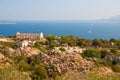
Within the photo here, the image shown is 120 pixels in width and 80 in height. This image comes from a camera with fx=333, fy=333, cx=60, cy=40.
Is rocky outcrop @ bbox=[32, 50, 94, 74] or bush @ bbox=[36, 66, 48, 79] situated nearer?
bush @ bbox=[36, 66, 48, 79]

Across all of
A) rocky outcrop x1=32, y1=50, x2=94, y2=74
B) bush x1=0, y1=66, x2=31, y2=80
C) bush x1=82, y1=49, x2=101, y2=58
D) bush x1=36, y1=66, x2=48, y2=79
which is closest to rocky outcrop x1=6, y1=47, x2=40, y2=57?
rocky outcrop x1=32, y1=50, x2=94, y2=74

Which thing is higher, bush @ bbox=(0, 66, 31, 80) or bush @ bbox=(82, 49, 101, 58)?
bush @ bbox=(0, 66, 31, 80)

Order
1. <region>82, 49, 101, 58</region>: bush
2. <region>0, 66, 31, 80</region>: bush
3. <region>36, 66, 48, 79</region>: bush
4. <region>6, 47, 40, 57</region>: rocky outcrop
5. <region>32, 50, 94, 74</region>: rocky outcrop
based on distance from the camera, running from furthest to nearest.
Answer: <region>82, 49, 101, 58</region>: bush
<region>6, 47, 40, 57</region>: rocky outcrop
<region>32, 50, 94, 74</region>: rocky outcrop
<region>36, 66, 48, 79</region>: bush
<region>0, 66, 31, 80</region>: bush

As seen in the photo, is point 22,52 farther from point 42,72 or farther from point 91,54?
point 91,54

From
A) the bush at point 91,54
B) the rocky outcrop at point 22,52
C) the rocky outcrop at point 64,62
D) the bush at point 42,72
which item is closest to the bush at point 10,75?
the bush at point 42,72

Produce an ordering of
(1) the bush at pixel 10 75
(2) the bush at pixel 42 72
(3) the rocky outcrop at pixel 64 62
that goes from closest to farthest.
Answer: (1) the bush at pixel 10 75
(2) the bush at pixel 42 72
(3) the rocky outcrop at pixel 64 62

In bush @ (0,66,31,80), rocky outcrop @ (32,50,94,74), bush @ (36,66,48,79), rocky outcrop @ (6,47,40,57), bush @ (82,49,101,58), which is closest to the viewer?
bush @ (0,66,31,80)

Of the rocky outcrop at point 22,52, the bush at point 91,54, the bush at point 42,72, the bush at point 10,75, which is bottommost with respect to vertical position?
the bush at point 91,54

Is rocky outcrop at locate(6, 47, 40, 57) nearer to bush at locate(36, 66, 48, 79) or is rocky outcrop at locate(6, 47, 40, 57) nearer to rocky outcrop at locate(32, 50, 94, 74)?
rocky outcrop at locate(32, 50, 94, 74)

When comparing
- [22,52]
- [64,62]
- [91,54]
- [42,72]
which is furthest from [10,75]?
[91,54]

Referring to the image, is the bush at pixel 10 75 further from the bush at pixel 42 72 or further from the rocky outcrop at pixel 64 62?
the rocky outcrop at pixel 64 62

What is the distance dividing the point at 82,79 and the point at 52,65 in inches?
540

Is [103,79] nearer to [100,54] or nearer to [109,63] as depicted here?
[109,63]

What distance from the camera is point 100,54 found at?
33219 mm
